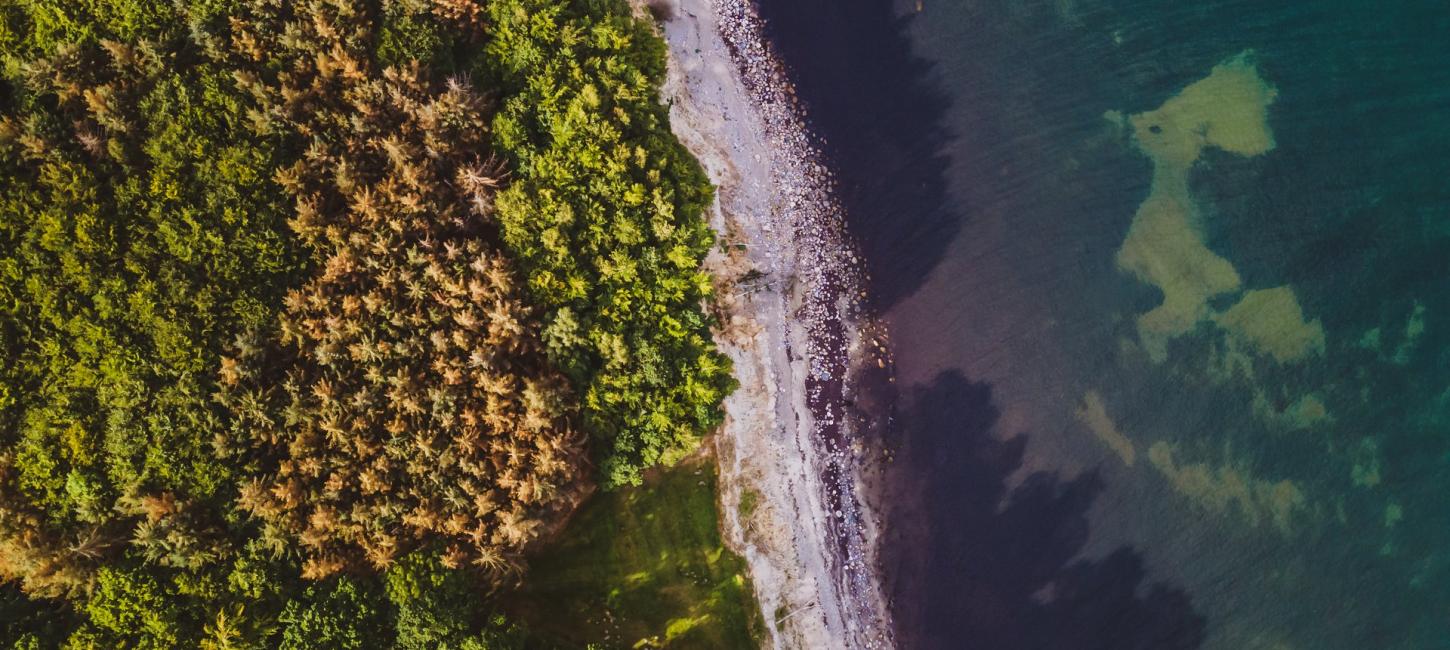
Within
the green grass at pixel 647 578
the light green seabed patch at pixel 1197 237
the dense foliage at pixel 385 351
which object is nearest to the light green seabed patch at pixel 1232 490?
the light green seabed patch at pixel 1197 237

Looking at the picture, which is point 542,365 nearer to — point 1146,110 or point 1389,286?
point 1146,110

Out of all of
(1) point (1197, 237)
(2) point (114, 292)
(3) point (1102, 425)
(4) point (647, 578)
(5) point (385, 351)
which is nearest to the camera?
(2) point (114, 292)

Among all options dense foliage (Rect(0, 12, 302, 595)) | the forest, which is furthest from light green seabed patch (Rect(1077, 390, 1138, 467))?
dense foliage (Rect(0, 12, 302, 595))

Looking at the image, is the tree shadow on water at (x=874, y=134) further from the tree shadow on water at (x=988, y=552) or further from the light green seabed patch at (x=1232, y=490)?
the light green seabed patch at (x=1232, y=490)

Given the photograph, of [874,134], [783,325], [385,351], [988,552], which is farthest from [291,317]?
[988,552]

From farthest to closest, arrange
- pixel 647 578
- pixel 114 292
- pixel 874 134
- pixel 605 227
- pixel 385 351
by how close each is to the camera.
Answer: pixel 874 134, pixel 647 578, pixel 605 227, pixel 385 351, pixel 114 292

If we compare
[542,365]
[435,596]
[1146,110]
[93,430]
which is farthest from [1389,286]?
[93,430]

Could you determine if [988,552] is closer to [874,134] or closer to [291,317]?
[874,134]
